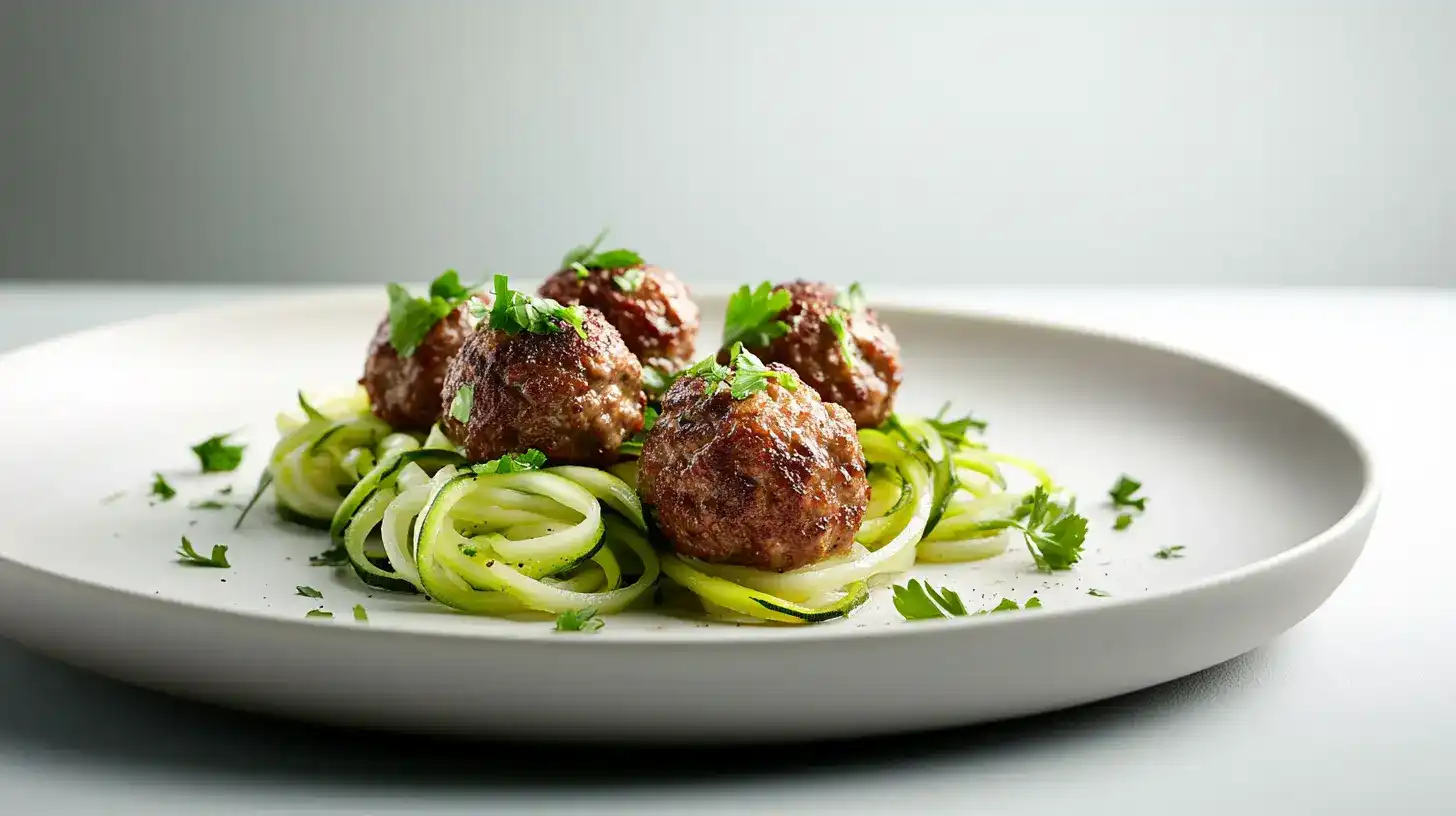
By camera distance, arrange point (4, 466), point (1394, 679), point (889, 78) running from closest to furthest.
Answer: point (1394, 679) → point (4, 466) → point (889, 78)

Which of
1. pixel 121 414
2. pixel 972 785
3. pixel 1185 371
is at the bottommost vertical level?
pixel 121 414

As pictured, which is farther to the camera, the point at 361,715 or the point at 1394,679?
the point at 1394,679

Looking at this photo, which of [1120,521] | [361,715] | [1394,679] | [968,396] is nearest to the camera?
[361,715]

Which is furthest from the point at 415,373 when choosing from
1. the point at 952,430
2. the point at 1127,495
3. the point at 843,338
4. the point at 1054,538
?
the point at 1127,495

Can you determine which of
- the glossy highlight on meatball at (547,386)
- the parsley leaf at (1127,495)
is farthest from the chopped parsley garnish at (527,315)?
the parsley leaf at (1127,495)

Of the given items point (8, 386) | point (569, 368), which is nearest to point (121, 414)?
point (8, 386)

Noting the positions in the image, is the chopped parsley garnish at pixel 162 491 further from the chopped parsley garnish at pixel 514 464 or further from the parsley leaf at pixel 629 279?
the parsley leaf at pixel 629 279

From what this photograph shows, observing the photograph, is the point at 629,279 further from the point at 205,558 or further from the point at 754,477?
the point at 205,558

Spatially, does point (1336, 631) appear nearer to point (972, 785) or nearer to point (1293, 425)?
point (1293, 425)
